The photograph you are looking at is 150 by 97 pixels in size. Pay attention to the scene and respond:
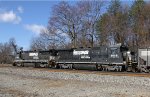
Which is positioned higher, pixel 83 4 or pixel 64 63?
pixel 83 4

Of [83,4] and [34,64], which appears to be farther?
[83,4]

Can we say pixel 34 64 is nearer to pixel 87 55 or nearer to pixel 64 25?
pixel 87 55

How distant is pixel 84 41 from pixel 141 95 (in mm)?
49220

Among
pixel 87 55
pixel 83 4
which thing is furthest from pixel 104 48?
pixel 83 4

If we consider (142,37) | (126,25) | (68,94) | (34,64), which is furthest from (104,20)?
(68,94)

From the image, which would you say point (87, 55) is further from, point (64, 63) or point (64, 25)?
point (64, 25)

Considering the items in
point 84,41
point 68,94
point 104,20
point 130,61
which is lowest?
point 68,94

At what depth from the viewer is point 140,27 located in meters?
64.4

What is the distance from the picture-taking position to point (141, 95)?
1430 centimetres

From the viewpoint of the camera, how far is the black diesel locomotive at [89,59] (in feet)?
109

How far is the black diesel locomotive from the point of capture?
33372mm

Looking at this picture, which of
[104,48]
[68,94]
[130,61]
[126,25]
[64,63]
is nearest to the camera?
[68,94]

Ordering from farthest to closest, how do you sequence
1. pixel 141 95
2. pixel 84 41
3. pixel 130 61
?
pixel 84 41 < pixel 130 61 < pixel 141 95

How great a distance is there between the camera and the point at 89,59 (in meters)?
37.2
